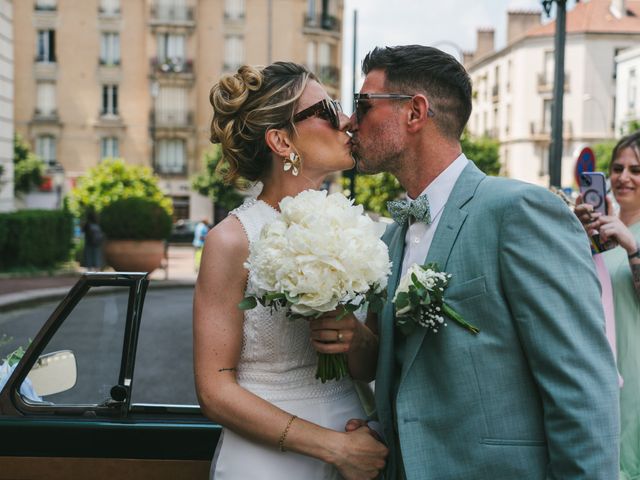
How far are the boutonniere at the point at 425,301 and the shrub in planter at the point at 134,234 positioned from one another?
19.2m

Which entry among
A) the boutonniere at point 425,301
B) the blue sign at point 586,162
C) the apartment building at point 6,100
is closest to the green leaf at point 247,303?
the boutonniere at point 425,301

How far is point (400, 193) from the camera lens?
2878cm

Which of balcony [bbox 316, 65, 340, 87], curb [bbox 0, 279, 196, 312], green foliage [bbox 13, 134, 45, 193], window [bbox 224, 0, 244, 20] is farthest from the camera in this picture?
balcony [bbox 316, 65, 340, 87]

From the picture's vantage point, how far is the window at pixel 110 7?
4838 cm

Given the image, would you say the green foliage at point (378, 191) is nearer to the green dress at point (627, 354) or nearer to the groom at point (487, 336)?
the green dress at point (627, 354)

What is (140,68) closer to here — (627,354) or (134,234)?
(134,234)

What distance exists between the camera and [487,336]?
7.01 feet

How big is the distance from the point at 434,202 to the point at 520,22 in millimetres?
68259

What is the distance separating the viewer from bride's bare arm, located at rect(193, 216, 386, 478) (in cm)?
233

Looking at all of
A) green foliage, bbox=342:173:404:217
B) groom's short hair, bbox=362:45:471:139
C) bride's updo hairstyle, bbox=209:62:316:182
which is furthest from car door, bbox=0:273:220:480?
green foliage, bbox=342:173:404:217

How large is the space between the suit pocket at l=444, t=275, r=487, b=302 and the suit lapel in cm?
7

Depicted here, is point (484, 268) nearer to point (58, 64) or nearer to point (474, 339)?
point (474, 339)

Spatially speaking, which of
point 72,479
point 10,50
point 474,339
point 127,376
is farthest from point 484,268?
point 10,50

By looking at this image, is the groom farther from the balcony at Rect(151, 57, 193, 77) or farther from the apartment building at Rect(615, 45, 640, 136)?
the balcony at Rect(151, 57, 193, 77)
